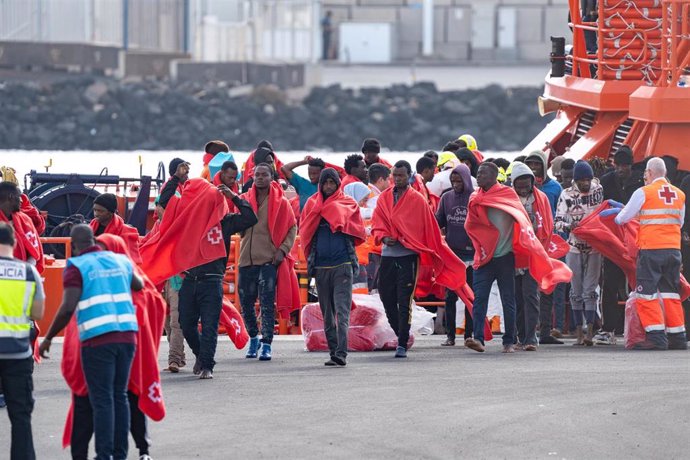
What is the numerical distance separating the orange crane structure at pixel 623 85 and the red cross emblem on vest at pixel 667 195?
8.55 ft

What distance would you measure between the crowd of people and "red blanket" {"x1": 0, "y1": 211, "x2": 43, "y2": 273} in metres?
0.02

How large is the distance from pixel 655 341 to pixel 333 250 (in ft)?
10.2

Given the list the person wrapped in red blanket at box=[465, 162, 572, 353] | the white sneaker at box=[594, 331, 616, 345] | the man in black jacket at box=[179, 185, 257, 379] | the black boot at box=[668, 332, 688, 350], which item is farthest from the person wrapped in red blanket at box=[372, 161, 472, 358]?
the black boot at box=[668, 332, 688, 350]

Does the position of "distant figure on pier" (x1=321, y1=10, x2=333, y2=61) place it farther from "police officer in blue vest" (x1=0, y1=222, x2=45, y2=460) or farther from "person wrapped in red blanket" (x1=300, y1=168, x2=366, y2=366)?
"police officer in blue vest" (x1=0, y1=222, x2=45, y2=460)

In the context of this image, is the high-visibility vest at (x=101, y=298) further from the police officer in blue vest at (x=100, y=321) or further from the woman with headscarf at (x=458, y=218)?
the woman with headscarf at (x=458, y=218)

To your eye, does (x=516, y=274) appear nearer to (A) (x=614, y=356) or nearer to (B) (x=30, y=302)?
(A) (x=614, y=356)

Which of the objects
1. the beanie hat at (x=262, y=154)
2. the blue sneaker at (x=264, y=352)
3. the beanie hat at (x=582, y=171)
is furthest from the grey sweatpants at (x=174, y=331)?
the beanie hat at (x=582, y=171)

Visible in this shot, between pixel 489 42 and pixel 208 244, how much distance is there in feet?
282

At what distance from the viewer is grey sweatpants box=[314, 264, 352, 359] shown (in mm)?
13258

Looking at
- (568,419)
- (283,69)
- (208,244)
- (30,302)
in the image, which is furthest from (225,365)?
(283,69)

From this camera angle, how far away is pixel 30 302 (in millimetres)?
9070

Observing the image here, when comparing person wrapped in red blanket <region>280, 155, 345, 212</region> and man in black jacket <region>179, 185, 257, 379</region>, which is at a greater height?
person wrapped in red blanket <region>280, 155, 345, 212</region>

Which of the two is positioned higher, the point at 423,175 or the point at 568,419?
the point at 423,175

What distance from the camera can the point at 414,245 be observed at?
1386 centimetres
